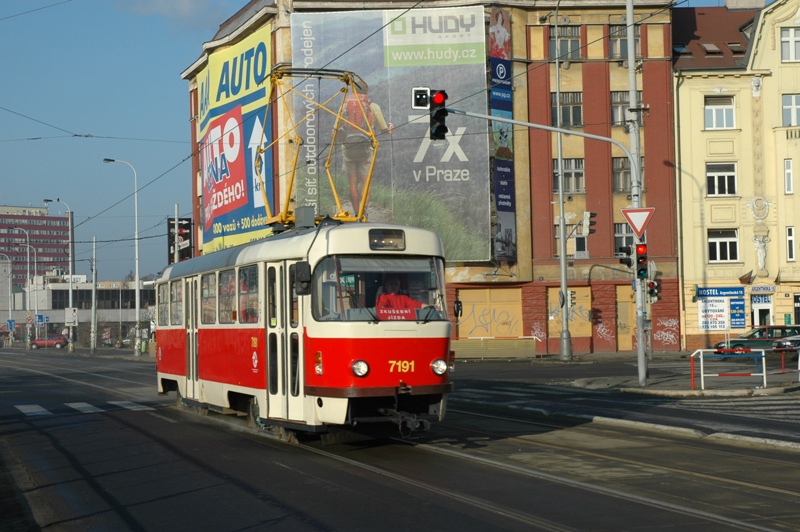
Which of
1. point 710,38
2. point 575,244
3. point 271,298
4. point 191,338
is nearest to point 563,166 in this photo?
point 575,244

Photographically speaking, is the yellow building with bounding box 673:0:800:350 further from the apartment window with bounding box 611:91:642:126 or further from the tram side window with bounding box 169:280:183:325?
the tram side window with bounding box 169:280:183:325

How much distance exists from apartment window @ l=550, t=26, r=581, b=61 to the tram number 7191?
37.8 m

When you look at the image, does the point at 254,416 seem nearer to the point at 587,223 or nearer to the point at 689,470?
the point at 689,470

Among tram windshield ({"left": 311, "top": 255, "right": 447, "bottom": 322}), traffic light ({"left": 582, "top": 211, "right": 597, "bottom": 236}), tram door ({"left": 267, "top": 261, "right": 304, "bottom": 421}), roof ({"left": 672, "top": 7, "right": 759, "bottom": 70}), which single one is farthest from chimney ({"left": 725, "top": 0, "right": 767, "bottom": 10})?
tram windshield ({"left": 311, "top": 255, "right": 447, "bottom": 322})

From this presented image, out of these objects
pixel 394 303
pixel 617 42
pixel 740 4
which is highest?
pixel 740 4

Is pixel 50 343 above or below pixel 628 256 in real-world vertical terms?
below

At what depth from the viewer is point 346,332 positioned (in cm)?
1246

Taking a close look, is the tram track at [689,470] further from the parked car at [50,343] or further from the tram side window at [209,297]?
the parked car at [50,343]

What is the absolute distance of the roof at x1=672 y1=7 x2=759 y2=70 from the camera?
→ 162 ft

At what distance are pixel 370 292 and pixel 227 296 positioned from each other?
171 inches

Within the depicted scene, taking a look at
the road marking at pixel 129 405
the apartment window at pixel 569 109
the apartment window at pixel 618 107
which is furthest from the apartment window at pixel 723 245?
the road marking at pixel 129 405

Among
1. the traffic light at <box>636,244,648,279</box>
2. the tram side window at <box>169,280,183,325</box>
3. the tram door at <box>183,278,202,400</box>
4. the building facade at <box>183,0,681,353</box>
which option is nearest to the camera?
the tram door at <box>183,278,202,400</box>

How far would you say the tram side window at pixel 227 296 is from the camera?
1600 centimetres

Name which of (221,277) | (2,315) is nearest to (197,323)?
(221,277)
